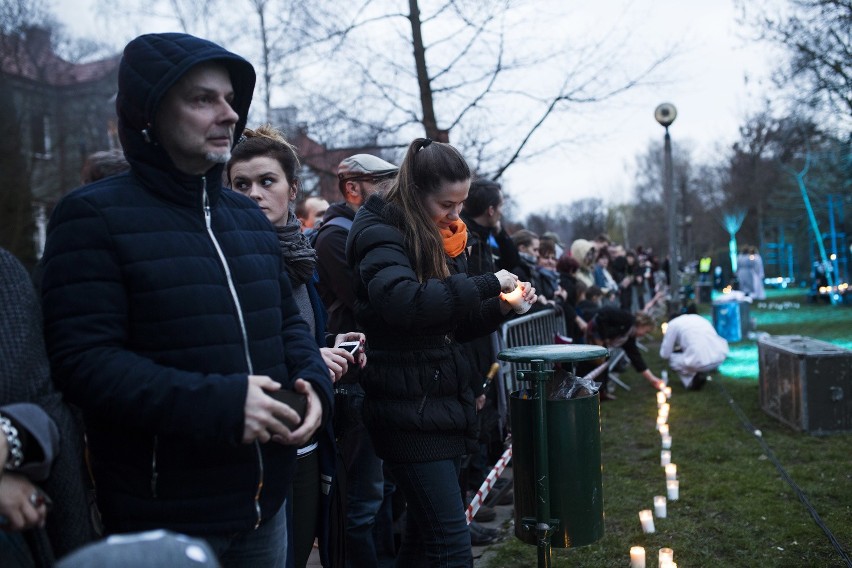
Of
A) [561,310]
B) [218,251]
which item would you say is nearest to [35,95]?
[561,310]

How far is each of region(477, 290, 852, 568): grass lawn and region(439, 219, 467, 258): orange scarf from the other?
2.19 meters

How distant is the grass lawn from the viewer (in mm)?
4727

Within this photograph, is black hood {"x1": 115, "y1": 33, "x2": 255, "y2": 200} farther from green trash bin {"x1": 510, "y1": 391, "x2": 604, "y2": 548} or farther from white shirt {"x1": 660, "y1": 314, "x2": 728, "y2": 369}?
white shirt {"x1": 660, "y1": 314, "x2": 728, "y2": 369}

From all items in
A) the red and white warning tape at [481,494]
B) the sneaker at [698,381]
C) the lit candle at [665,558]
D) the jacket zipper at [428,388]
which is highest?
the jacket zipper at [428,388]

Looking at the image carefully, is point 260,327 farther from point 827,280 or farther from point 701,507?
point 827,280

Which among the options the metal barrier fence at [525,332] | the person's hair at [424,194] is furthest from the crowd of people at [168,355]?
the metal barrier fence at [525,332]

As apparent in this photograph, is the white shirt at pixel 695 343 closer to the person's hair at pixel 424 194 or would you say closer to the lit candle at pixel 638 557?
the lit candle at pixel 638 557

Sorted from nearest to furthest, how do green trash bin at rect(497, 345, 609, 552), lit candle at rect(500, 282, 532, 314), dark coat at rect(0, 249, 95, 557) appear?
dark coat at rect(0, 249, 95, 557) → lit candle at rect(500, 282, 532, 314) → green trash bin at rect(497, 345, 609, 552)

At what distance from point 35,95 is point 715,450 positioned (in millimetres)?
24414

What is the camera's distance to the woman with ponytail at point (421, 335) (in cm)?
303

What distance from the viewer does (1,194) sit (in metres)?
19.1

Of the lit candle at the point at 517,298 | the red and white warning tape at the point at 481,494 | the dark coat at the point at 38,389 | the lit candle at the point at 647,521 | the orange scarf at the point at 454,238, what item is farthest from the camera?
the lit candle at the point at 647,521

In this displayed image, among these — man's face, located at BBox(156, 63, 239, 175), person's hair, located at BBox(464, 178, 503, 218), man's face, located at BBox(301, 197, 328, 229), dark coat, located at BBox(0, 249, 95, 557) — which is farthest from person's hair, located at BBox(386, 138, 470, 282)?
man's face, located at BBox(301, 197, 328, 229)

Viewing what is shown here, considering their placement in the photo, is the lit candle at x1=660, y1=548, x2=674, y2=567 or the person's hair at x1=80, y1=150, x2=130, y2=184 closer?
the person's hair at x1=80, y1=150, x2=130, y2=184
